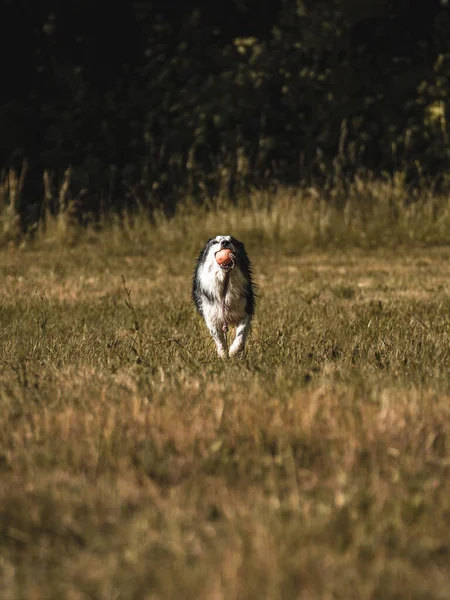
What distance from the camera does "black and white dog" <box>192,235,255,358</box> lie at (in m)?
5.69

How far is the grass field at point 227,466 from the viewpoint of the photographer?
2.50 m

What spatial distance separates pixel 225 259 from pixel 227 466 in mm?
2448

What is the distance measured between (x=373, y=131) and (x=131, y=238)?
3933 mm

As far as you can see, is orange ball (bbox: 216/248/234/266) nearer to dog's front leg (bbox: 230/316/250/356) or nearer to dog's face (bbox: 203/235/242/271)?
dog's face (bbox: 203/235/242/271)

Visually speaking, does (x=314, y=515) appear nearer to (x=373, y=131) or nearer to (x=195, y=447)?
(x=195, y=447)

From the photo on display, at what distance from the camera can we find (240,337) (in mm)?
5746

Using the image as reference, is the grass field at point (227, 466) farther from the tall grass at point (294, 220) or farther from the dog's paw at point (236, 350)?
the tall grass at point (294, 220)

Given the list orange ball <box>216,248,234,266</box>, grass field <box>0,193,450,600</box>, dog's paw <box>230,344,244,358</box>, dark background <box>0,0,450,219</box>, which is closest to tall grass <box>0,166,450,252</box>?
dark background <box>0,0,450,219</box>

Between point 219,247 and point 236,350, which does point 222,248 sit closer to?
point 219,247

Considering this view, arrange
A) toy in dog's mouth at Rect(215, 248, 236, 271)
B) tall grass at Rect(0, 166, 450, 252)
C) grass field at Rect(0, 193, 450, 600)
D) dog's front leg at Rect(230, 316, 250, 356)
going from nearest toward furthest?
grass field at Rect(0, 193, 450, 600), toy in dog's mouth at Rect(215, 248, 236, 271), dog's front leg at Rect(230, 316, 250, 356), tall grass at Rect(0, 166, 450, 252)

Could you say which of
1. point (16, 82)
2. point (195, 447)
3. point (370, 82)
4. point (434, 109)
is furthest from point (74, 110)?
point (195, 447)

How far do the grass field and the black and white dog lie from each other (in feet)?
0.57

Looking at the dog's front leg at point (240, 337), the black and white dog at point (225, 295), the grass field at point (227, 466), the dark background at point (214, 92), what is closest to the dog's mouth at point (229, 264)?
the black and white dog at point (225, 295)

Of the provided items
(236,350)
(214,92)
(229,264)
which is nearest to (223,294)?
(229,264)
